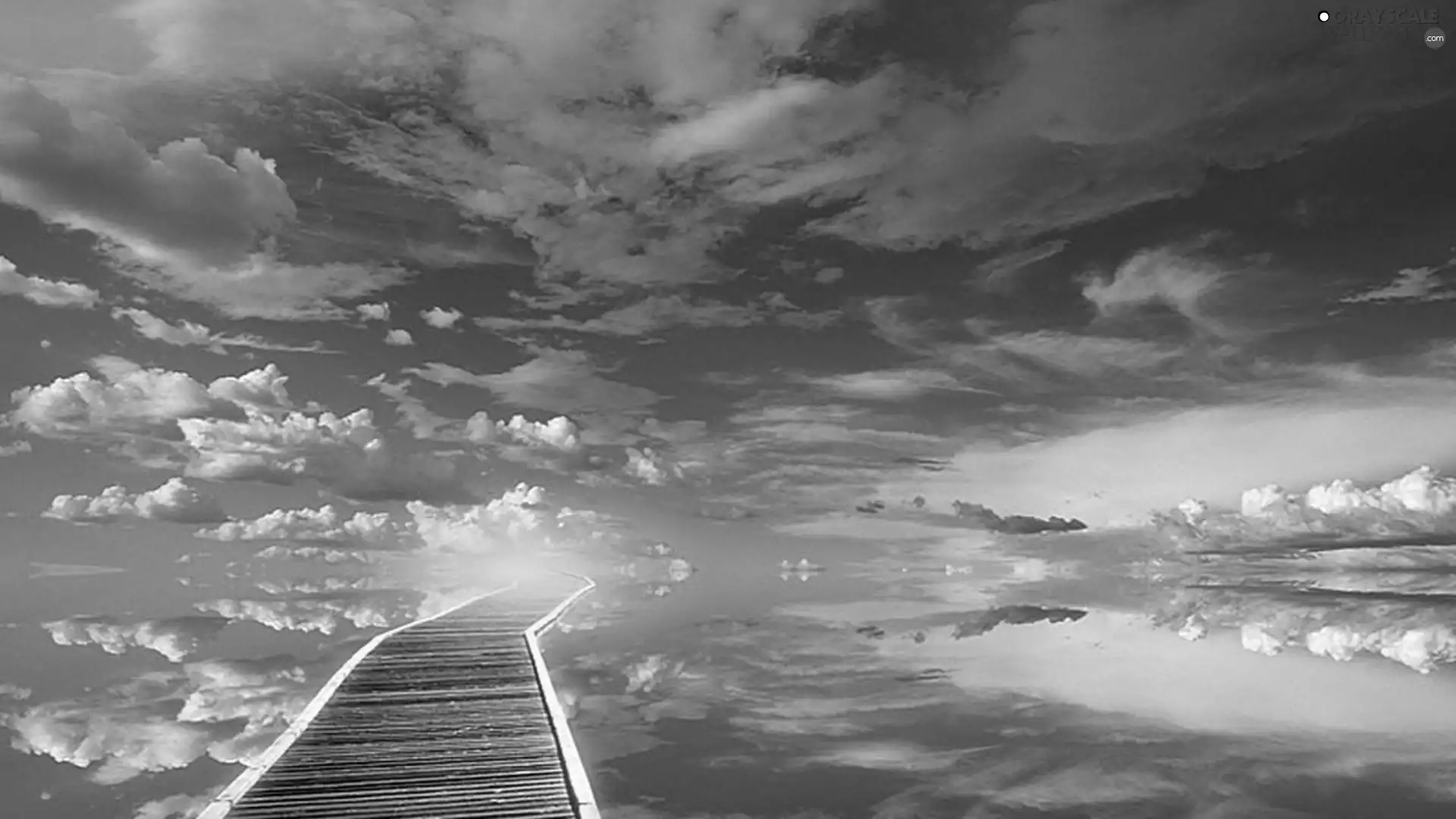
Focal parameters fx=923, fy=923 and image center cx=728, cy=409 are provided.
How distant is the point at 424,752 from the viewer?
1906cm

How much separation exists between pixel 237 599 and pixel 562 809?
135 m

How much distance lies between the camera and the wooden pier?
15781mm

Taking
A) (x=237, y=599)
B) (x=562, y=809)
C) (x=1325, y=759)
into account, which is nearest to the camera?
(x=562, y=809)

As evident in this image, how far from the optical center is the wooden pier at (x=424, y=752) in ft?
51.8

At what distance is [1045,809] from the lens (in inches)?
864

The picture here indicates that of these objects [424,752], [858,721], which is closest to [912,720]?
[858,721]

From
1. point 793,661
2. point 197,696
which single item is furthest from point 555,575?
point 197,696

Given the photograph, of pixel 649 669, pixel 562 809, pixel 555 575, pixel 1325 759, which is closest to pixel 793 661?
pixel 649 669

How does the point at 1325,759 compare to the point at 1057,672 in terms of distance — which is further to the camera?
the point at 1057,672

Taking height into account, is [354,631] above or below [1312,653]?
above

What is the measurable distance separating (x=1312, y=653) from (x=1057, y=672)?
20264 millimetres

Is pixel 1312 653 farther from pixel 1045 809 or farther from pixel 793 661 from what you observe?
pixel 1045 809

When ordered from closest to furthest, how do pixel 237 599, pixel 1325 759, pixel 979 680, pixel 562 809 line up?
pixel 562 809
pixel 1325 759
pixel 979 680
pixel 237 599

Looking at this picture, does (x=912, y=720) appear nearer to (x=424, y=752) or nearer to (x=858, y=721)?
(x=858, y=721)
